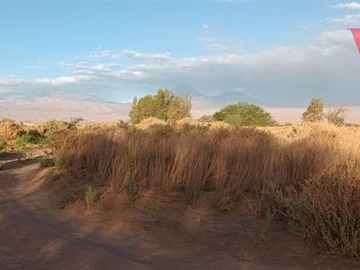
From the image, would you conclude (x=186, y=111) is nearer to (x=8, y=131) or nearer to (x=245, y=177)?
(x=8, y=131)

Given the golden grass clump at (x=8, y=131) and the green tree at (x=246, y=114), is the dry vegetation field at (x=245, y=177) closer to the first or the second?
the golden grass clump at (x=8, y=131)

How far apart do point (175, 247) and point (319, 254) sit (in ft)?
6.47

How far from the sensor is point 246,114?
1647 inches

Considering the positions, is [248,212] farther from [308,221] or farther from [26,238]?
[26,238]

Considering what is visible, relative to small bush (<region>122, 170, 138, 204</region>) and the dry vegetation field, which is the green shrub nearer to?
the dry vegetation field

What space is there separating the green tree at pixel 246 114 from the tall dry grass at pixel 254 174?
89.6 ft

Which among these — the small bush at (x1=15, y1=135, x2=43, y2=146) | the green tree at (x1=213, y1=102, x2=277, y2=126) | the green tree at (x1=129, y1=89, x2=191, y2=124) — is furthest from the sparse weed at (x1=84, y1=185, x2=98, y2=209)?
the green tree at (x1=129, y1=89, x2=191, y2=124)

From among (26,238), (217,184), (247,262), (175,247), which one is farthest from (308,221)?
(26,238)

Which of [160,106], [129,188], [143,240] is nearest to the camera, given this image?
[143,240]

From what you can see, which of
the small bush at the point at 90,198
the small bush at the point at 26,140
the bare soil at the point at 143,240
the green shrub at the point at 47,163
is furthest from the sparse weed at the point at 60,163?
the small bush at the point at 26,140

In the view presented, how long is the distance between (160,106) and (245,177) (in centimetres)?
3597

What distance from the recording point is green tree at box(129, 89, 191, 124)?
43.6 metres

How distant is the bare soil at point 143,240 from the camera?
6699 millimetres

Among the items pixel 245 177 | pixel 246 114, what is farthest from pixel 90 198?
pixel 246 114
